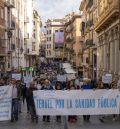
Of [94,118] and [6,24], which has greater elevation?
[6,24]

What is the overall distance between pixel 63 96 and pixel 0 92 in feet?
8.33

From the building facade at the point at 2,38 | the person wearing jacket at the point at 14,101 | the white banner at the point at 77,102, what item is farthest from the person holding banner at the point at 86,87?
the building facade at the point at 2,38

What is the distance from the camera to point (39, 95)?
58.4 ft

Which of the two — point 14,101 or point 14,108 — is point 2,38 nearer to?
point 14,101

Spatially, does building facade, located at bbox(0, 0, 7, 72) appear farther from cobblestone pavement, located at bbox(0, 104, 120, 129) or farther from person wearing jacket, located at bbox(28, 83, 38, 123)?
cobblestone pavement, located at bbox(0, 104, 120, 129)

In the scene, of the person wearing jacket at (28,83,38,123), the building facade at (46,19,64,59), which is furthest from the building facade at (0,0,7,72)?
the building facade at (46,19,64,59)

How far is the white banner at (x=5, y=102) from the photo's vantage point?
720 inches

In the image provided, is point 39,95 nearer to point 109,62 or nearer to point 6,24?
point 109,62

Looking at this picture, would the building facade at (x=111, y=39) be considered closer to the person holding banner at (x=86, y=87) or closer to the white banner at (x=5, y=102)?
the person holding banner at (x=86, y=87)

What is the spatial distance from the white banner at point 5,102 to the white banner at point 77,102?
129 cm

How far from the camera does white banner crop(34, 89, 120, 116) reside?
17547 millimetres

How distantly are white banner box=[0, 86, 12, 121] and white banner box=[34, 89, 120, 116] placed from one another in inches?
50.7

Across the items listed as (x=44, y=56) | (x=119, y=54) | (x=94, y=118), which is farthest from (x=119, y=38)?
(x=44, y=56)

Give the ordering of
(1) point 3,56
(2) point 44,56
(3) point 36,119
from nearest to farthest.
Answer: (3) point 36,119 < (1) point 3,56 < (2) point 44,56
